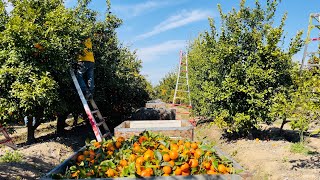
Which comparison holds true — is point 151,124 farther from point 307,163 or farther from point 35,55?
point 307,163

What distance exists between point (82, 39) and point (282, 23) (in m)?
6.16

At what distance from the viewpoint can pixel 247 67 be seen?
31.7 ft

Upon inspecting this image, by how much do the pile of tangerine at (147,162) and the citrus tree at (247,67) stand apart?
5.35 metres

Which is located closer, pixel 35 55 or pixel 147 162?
pixel 147 162

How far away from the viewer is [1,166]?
6480 millimetres

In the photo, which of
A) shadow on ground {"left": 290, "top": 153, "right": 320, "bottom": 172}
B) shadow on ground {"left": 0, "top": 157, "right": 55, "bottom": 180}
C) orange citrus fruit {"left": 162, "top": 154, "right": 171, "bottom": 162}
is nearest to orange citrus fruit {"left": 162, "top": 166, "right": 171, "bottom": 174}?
orange citrus fruit {"left": 162, "top": 154, "right": 171, "bottom": 162}

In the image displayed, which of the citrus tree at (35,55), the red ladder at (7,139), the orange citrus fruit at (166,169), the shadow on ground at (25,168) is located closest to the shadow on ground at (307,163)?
the orange citrus fruit at (166,169)

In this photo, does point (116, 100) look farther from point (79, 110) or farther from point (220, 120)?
point (220, 120)

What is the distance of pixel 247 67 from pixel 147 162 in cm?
691

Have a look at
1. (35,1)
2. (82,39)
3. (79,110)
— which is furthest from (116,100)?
(35,1)

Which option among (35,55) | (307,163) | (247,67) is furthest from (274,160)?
(35,55)

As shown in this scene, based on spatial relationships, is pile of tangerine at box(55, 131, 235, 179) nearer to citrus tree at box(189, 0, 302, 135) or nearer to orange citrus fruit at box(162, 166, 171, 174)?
orange citrus fruit at box(162, 166, 171, 174)

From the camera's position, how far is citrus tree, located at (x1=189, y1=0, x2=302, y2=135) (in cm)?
A: 937

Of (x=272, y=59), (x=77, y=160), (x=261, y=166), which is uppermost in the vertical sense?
(x=272, y=59)
